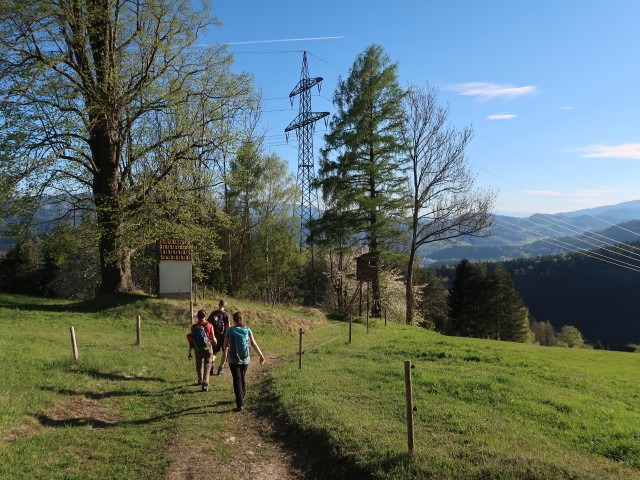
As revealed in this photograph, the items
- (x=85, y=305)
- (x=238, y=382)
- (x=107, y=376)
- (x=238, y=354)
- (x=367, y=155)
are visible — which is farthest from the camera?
(x=367, y=155)

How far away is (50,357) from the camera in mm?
10758

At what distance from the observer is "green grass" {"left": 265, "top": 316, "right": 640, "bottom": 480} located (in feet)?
17.2

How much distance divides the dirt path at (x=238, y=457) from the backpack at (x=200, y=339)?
2.62m

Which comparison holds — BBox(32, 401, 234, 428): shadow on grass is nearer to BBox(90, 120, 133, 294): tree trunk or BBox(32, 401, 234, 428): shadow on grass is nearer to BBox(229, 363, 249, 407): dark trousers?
BBox(229, 363, 249, 407): dark trousers

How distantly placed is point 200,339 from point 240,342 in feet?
6.51

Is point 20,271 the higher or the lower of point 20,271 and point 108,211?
the lower

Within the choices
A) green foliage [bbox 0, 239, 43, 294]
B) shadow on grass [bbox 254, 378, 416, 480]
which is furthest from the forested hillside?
shadow on grass [bbox 254, 378, 416, 480]

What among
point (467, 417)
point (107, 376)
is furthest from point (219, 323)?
point (467, 417)

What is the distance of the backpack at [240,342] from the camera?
8734 millimetres

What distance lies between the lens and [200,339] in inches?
404

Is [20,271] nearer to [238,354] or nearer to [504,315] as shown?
[238,354]

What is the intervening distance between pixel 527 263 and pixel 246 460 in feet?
573

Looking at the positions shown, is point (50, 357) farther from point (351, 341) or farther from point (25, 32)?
point (25, 32)

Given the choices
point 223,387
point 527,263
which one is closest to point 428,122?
point 223,387
